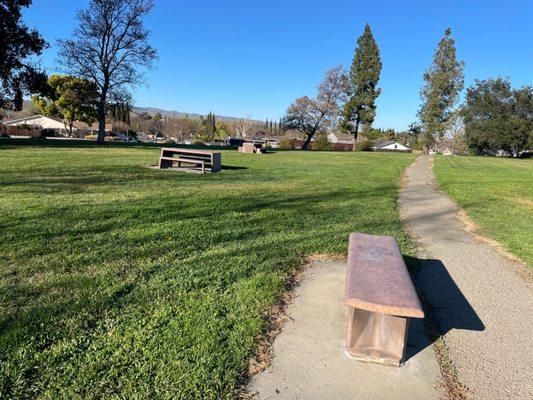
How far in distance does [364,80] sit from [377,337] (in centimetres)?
5379

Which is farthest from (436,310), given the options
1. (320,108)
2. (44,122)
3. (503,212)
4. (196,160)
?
(44,122)

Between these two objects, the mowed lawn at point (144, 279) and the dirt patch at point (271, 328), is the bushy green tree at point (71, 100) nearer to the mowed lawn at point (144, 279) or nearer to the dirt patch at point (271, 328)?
the mowed lawn at point (144, 279)

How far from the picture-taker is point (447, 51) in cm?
5075

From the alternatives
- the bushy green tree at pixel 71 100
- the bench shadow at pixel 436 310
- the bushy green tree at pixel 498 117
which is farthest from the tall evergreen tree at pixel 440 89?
the bench shadow at pixel 436 310

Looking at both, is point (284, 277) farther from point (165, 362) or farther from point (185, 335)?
point (165, 362)

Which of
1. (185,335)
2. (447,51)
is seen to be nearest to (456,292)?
(185,335)

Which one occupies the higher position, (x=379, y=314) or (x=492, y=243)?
(x=379, y=314)

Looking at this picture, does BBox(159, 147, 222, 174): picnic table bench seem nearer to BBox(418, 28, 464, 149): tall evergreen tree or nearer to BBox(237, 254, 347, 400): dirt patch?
BBox(237, 254, 347, 400): dirt patch

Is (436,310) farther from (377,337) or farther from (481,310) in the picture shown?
(377,337)

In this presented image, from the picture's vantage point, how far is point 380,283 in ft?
8.62

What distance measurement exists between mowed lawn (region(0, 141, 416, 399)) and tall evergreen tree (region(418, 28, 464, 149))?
5042cm

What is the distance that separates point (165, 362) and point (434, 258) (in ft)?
12.2

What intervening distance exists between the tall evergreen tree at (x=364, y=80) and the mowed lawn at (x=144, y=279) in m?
47.7

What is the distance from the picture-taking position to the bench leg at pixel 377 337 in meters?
2.47
